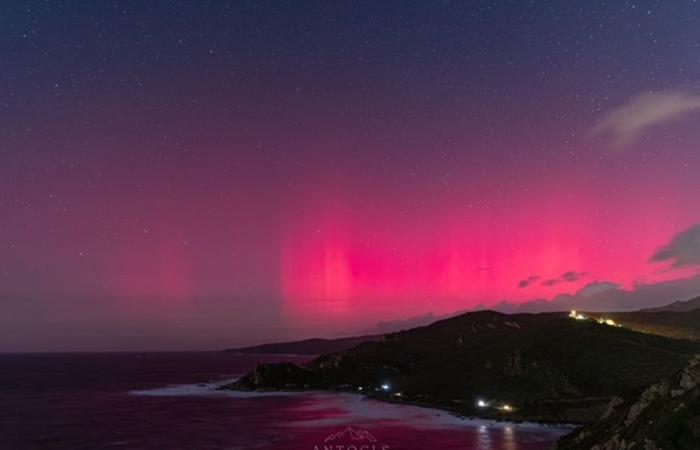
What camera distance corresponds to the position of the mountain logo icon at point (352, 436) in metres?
148

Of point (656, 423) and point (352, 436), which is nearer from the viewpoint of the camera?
point (656, 423)

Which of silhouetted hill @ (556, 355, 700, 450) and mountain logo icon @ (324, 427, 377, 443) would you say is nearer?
silhouetted hill @ (556, 355, 700, 450)

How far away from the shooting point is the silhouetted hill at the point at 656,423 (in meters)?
79.4

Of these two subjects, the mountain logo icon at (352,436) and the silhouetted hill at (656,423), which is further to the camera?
the mountain logo icon at (352,436)

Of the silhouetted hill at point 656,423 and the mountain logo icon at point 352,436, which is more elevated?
the silhouetted hill at point 656,423

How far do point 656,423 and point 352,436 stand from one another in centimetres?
8478

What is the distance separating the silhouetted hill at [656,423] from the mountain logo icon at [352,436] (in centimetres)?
5283

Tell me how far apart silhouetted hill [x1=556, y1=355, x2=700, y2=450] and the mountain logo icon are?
173 feet

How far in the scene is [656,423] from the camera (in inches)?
3332

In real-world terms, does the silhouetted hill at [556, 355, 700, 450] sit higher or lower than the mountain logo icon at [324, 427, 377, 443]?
higher

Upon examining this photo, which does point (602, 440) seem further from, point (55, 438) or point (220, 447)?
point (55, 438)

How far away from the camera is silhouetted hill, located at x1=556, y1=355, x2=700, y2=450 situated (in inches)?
3125

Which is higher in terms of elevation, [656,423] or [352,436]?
[656,423]

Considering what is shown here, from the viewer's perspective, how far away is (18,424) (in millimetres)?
199500
